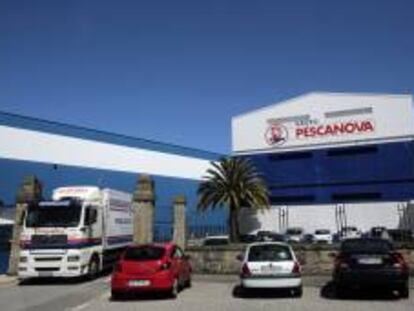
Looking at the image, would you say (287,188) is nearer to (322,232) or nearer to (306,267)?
(322,232)

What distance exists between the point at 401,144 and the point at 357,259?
41.4 meters

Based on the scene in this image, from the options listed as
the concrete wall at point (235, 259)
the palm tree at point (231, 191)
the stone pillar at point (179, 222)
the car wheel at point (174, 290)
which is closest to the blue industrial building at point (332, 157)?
the palm tree at point (231, 191)

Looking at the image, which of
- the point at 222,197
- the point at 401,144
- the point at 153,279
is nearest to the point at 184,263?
the point at 153,279

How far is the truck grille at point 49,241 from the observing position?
22.0 metres

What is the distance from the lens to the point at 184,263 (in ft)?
65.7

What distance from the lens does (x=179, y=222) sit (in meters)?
27.8

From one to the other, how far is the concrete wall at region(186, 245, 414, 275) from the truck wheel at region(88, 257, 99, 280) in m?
3.89

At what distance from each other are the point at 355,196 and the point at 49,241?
38.9m

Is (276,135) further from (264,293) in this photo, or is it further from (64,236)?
(264,293)

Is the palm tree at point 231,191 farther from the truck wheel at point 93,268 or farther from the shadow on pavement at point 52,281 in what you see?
the truck wheel at point 93,268

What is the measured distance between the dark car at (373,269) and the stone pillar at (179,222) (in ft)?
37.8

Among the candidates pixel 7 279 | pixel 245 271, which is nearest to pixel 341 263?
pixel 245 271

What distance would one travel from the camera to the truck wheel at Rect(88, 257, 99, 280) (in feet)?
76.1

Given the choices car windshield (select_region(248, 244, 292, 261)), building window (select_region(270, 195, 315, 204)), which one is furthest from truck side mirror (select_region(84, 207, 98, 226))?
building window (select_region(270, 195, 315, 204))
